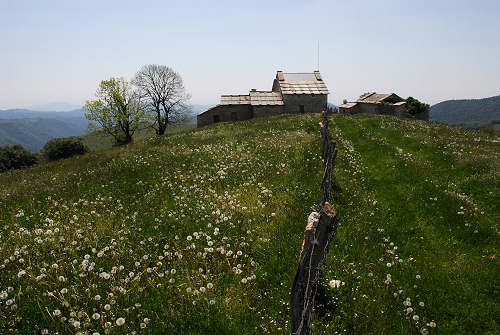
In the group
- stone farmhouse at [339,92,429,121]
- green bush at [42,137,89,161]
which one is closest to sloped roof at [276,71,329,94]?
stone farmhouse at [339,92,429,121]

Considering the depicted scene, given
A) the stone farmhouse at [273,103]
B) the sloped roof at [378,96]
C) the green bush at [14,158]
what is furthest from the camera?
the sloped roof at [378,96]

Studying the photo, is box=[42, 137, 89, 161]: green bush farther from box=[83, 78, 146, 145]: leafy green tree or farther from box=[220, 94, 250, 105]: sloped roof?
Result: box=[220, 94, 250, 105]: sloped roof

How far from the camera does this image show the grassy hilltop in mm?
5500

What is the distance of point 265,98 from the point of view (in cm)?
4547

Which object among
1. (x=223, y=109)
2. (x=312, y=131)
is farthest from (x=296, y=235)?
(x=223, y=109)

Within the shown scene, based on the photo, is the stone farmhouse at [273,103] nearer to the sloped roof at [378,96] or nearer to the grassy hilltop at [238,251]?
the sloped roof at [378,96]

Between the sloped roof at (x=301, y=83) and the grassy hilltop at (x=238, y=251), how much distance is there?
3260cm

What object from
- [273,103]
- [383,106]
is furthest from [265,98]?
[383,106]

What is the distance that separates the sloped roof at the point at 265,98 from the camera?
44125mm

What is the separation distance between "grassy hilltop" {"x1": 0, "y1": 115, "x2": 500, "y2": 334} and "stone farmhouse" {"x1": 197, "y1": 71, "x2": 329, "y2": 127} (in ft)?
102

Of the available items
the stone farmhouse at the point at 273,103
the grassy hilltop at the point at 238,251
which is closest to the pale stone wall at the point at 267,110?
the stone farmhouse at the point at 273,103

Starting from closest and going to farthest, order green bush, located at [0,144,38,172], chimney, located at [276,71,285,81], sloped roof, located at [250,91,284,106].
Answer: sloped roof, located at [250,91,284,106] < chimney, located at [276,71,285,81] < green bush, located at [0,144,38,172]

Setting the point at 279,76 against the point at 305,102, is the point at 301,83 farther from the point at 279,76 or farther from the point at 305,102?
the point at 305,102

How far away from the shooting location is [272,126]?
29.0 meters
